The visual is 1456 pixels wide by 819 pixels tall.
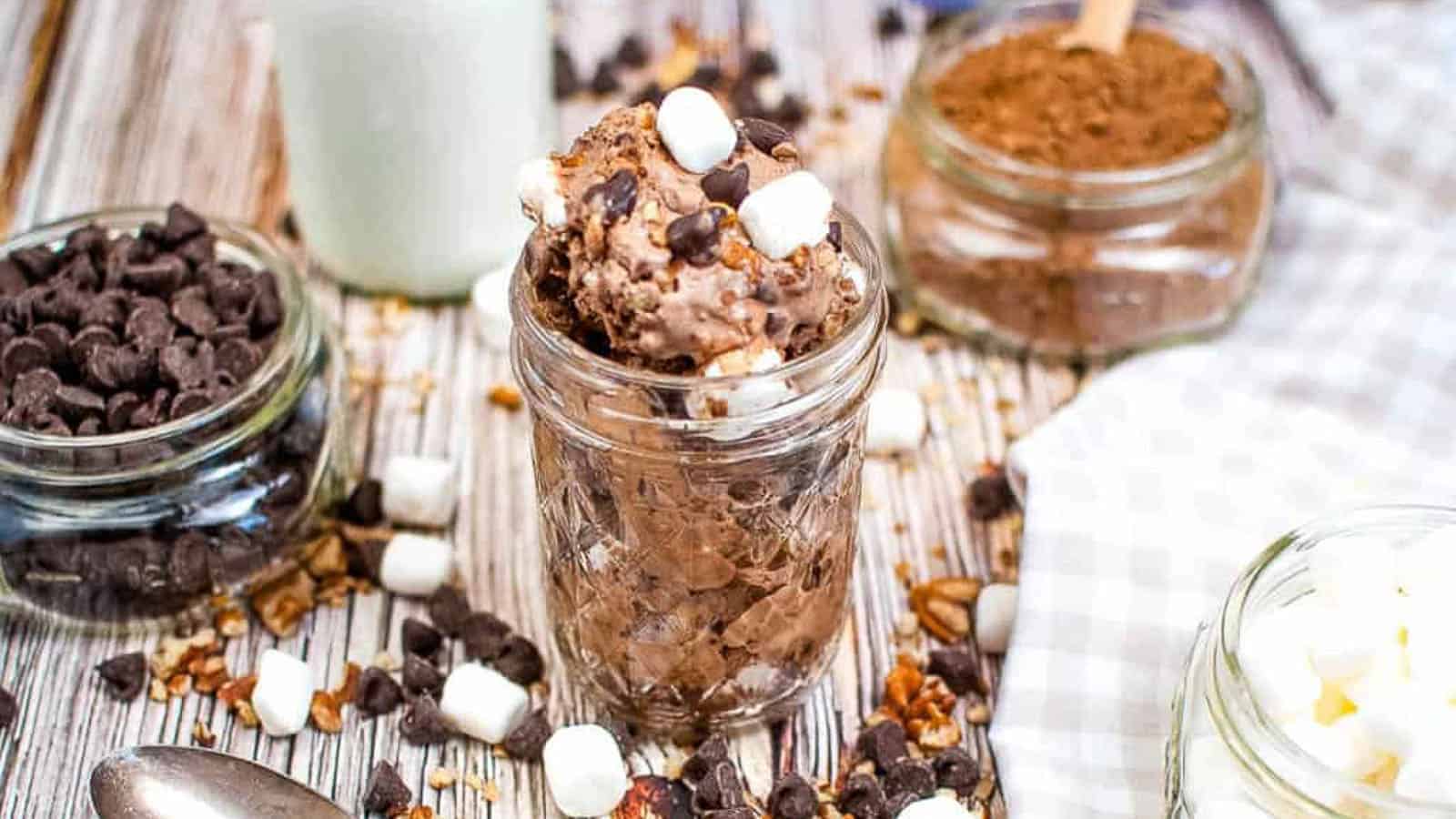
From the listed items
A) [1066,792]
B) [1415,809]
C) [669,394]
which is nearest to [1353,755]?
[1415,809]

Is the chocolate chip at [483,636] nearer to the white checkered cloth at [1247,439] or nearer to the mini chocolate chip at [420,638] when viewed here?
the mini chocolate chip at [420,638]

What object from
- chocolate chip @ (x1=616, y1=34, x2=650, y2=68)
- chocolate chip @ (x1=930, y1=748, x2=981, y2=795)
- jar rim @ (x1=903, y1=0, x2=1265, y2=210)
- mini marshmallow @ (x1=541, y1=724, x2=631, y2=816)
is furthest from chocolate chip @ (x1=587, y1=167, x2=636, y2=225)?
chocolate chip @ (x1=616, y1=34, x2=650, y2=68)

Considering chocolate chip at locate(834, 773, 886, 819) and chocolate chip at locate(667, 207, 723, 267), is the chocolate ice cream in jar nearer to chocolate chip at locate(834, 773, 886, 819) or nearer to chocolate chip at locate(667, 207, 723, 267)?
chocolate chip at locate(667, 207, 723, 267)

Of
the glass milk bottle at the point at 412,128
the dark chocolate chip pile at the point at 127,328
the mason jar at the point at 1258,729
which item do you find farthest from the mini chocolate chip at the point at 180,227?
the mason jar at the point at 1258,729

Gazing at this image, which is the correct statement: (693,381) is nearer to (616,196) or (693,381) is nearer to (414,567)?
(616,196)

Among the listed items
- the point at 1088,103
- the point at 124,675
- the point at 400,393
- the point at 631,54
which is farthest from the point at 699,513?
the point at 631,54
